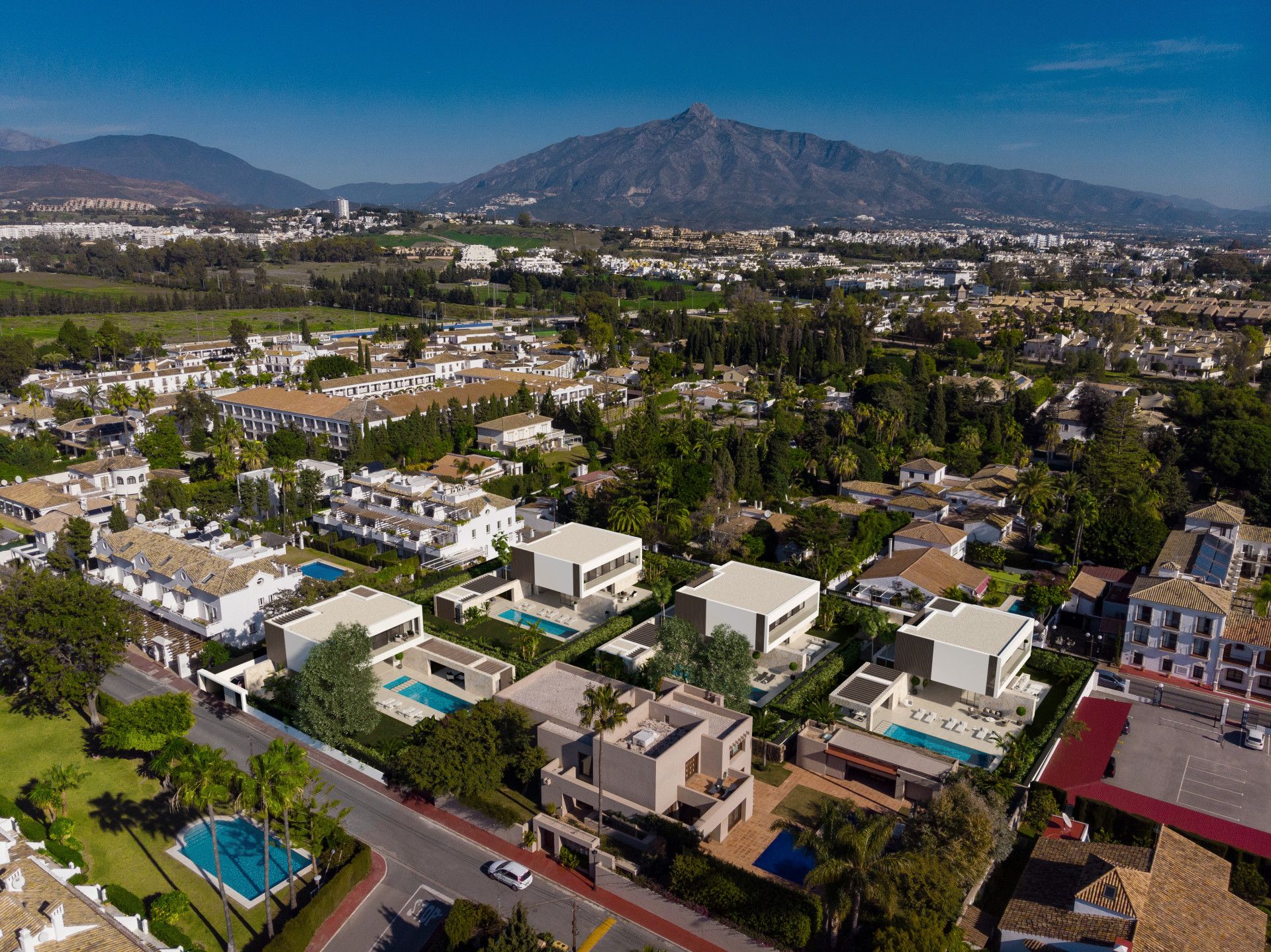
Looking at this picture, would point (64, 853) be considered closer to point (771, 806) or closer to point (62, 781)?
point (62, 781)

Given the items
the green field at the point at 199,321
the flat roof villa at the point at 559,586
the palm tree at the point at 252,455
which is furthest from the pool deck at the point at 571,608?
the green field at the point at 199,321

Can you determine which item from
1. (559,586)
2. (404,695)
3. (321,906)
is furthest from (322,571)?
(321,906)

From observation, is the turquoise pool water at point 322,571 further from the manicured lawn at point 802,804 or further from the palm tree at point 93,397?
the palm tree at point 93,397

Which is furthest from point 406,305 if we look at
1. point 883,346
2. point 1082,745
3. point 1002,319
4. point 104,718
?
point 1082,745

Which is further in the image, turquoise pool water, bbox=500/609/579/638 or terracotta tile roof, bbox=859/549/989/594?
terracotta tile roof, bbox=859/549/989/594

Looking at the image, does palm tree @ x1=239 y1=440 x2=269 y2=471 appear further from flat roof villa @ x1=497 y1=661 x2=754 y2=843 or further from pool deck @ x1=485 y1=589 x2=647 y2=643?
flat roof villa @ x1=497 y1=661 x2=754 y2=843

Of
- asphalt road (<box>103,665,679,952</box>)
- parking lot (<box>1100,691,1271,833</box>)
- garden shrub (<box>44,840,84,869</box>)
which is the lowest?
parking lot (<box>1100,691,1271,833</box>)

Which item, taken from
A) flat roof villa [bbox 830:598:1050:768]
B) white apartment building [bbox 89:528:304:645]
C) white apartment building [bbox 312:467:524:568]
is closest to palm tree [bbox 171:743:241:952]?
white apartment building [bbox 89:528:304:645]
